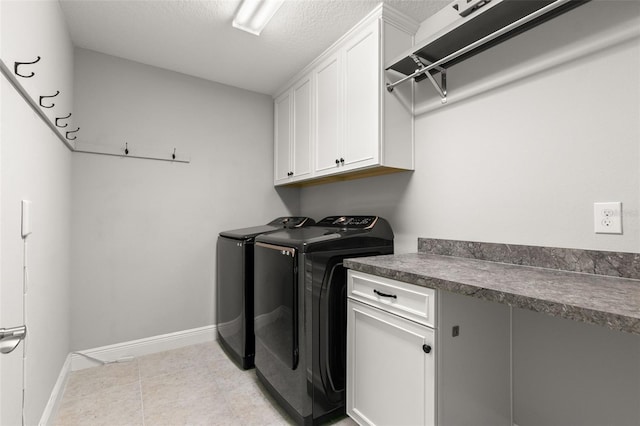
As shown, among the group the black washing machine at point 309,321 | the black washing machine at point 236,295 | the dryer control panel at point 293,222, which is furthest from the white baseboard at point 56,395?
the dryer control panel at point 293,222

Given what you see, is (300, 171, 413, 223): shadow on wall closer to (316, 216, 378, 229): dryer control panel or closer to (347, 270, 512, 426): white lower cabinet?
(316, 216, 378, 229): dryer control panel

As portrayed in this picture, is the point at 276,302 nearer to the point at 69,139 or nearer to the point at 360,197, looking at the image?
the point at 360,197

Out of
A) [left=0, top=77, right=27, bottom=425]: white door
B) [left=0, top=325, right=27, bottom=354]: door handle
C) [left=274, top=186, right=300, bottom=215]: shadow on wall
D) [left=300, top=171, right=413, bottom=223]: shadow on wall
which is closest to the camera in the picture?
[left=0, top=325, right=27, bottom=354]: door handle

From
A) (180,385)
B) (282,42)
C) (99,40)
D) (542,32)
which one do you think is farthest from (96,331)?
(542,32)

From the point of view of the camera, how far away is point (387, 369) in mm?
1378

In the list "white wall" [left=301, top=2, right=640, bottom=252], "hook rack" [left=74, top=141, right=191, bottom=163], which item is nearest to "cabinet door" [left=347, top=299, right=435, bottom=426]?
"white wall" [left=301, top=2, right=640, bottom=252]

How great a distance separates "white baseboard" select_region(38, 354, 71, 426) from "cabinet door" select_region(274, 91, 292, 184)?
2098mm

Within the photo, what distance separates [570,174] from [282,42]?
6.32 feet

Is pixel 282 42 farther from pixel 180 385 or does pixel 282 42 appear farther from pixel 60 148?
pixel 180 385

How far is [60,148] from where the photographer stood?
73.2 inches

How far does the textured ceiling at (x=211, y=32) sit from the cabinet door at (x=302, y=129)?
18 cm

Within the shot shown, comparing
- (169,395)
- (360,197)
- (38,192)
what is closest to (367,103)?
(360,197)

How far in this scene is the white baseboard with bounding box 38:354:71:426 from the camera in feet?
5.15

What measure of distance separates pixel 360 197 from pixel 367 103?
78 centimetres
